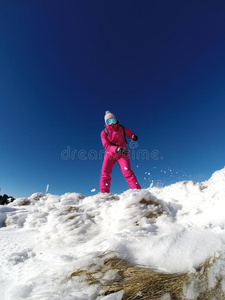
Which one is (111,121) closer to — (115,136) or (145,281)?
(115,136)

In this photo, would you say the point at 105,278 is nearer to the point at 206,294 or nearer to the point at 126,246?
the point at 126,246

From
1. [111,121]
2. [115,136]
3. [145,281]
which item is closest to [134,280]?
[145,281]

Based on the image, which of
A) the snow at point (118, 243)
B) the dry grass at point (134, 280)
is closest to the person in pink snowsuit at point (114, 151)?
the snow at point (118, 243)

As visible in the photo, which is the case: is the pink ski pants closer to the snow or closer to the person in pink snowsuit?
the person in pink snowsuit

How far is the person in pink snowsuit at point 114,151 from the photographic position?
656cm

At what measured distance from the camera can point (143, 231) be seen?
190 centimetres

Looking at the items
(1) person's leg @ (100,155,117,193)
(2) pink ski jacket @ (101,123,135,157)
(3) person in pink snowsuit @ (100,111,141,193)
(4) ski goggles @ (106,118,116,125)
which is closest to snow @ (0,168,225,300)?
(3) person in pink snowsuit @ (100,111,141,193)

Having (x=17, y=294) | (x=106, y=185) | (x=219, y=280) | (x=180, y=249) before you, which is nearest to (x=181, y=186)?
(x=180, y=249)

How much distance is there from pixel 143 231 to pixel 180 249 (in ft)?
1.73

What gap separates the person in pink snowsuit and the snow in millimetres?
3602

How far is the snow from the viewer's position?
123cm

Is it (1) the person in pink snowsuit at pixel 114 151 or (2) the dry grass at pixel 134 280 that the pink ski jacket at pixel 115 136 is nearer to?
(1) the person in pink snowsuit at pixel 114 151

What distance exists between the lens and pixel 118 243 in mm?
1707

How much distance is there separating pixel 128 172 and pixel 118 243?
16.1 ft
